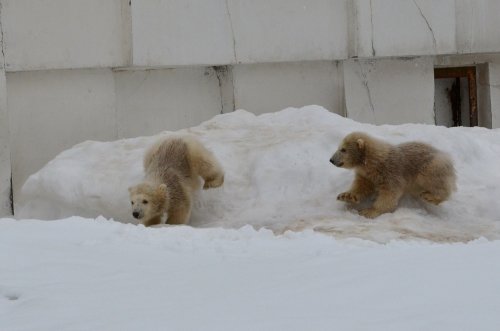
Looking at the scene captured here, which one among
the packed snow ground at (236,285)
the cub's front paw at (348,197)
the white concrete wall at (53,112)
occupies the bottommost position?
the packed snow ground at (236,285)

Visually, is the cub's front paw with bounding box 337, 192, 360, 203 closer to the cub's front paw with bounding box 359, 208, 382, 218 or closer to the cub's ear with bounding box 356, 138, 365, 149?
the cub's front paw with bounding box 359, 208, 382, 218

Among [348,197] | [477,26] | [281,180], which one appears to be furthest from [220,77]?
[348,197]

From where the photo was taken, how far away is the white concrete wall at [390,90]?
31.3ft

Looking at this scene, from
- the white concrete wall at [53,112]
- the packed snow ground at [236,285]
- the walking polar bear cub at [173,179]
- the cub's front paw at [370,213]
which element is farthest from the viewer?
the white concrete wall at [53,112]

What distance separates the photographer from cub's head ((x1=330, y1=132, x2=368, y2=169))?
598 centimetres

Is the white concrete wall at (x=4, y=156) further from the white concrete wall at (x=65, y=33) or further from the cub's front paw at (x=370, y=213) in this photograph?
the cub's front paw at (x=370, y=213)

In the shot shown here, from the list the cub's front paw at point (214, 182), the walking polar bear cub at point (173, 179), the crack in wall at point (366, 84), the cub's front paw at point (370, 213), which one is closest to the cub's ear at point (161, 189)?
the walking polar bear cub at point (173, 179)

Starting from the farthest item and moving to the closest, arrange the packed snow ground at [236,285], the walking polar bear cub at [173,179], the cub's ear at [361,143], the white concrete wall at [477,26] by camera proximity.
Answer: the white concrete wall at [477,26], the walking polar bear cub at [173,179], the cub's ear at [361,143], the packed snow ground at [236,285]

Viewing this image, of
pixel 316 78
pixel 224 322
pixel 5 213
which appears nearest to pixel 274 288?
pixel 224 322

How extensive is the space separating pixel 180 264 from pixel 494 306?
1.38 meters

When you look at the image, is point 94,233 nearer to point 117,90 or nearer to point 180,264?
point 180,264

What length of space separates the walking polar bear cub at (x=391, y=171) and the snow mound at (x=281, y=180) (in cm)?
14

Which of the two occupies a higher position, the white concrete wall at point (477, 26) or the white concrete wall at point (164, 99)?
the white concrete wall at point (477, 26)

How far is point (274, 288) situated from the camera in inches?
113
